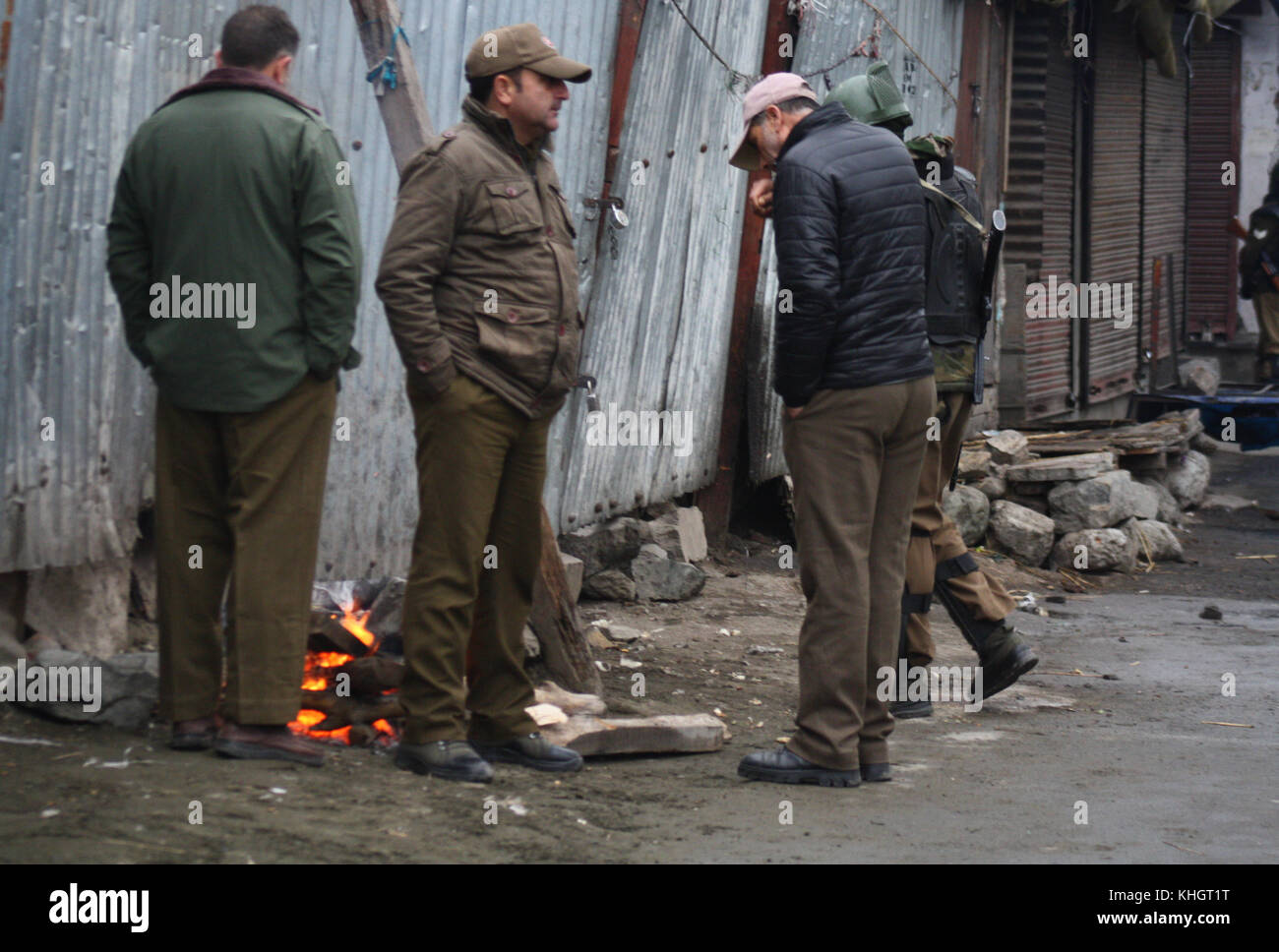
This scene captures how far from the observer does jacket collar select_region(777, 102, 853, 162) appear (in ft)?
14.6

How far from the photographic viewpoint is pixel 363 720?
15.1 feet

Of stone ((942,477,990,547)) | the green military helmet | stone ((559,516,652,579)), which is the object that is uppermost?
the green military helmet

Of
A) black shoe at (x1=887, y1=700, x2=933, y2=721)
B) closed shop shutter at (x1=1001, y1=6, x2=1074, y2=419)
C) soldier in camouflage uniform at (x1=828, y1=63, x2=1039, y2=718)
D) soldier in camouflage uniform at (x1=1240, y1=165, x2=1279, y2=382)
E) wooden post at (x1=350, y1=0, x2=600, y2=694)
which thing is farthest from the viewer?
soldier in camouflage uniform at (x1=1240, y1=165, x2=1279, y2=382)

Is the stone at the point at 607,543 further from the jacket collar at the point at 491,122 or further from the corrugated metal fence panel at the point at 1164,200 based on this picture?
the corrugated metal fence panel at the point at 1164,200

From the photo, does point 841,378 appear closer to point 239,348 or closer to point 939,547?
point 939,547

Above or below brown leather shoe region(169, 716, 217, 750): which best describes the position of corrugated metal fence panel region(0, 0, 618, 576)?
above

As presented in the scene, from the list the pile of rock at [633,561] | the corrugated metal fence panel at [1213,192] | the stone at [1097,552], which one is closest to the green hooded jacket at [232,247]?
the pile of rock at [633,561]

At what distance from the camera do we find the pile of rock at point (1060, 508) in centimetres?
930

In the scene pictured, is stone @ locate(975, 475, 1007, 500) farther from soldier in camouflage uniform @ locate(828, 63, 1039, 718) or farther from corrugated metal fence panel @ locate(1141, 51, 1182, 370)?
corrugated metal fence panel @ locate(1141, 51, 1182, 370)

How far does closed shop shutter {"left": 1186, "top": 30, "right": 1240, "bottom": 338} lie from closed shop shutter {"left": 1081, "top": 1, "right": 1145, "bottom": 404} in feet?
7.80

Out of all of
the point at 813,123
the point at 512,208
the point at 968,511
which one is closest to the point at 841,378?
the point at 813,123

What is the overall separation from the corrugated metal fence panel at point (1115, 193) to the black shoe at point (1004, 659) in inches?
353

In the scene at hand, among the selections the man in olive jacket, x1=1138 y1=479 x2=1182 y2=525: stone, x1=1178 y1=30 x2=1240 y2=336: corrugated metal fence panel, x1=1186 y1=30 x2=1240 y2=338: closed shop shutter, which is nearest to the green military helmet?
the man in olive jacket

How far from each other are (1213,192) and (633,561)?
12.5 metres
